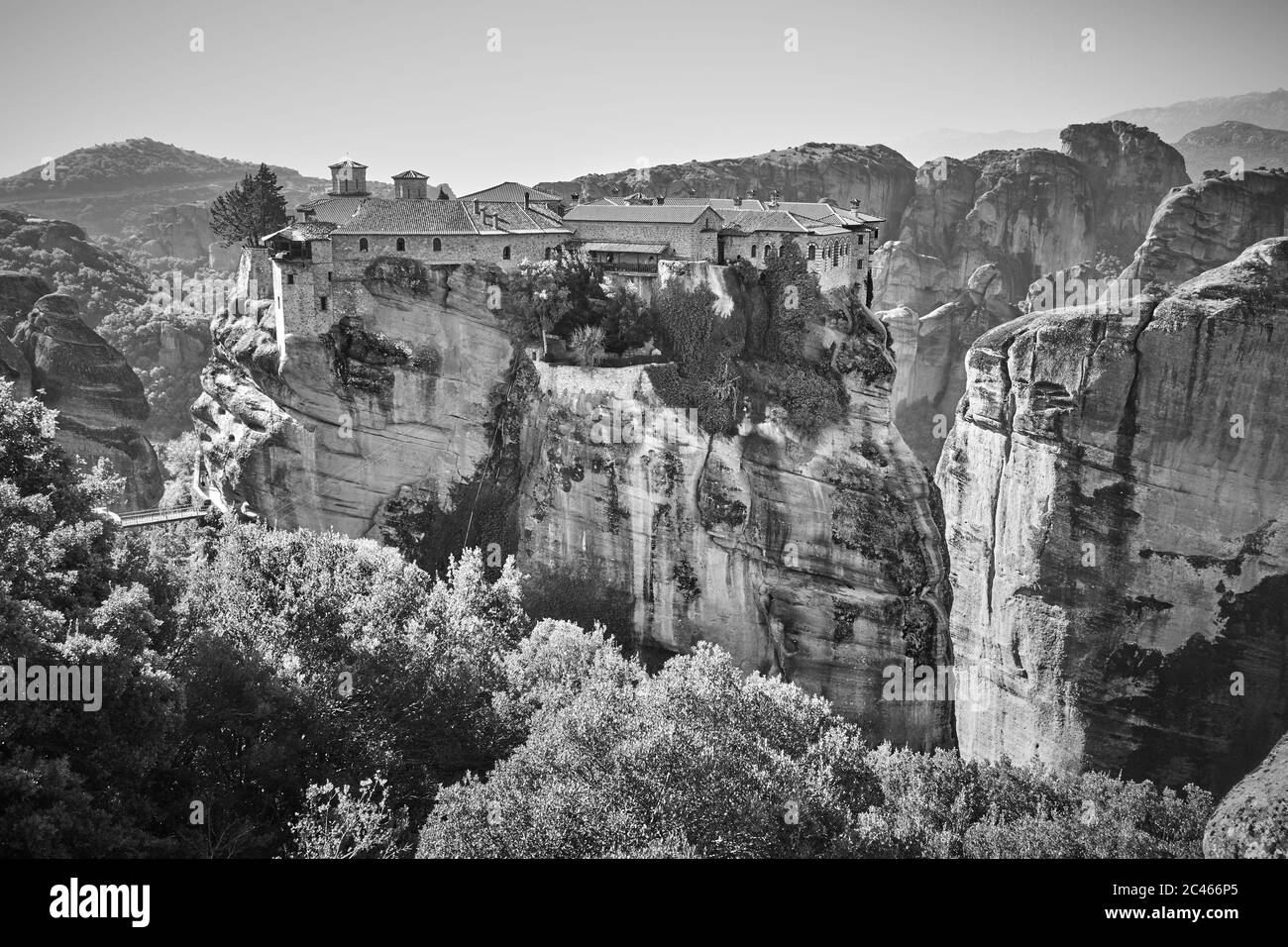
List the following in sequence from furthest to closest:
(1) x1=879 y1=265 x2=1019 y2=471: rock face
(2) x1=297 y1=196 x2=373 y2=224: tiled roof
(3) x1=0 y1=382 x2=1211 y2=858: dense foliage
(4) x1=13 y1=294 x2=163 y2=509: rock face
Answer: (1) x1=879 y1=265 x2=1019 y2=471: rock face < (4) x1=13 y1=294 x2=163 y2=509: rock face < (2) x1=297 y1=196 x2=373 y2=224: tiled roof < (3) x1=0 y1=382 x2=1211 y2=858: dense foliage

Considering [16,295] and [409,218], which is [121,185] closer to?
[16,295]

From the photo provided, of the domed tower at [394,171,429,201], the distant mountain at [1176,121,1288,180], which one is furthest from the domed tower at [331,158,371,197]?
the distant mountain at [1176,121,1288,180]

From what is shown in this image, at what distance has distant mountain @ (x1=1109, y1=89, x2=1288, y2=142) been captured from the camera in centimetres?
7944

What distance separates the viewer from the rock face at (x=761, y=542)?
1281 inches

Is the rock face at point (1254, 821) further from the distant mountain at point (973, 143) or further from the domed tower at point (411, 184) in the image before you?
the distant mountain at point (973, 143)

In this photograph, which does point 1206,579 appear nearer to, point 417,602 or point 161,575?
point 417,602

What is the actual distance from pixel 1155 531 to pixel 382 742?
24899mm

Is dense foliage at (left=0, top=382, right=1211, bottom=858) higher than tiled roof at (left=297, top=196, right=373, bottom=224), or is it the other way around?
tiled roof at (left=297, top=196, right=373, bottom=224)

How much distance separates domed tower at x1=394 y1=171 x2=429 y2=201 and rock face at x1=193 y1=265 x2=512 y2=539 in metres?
6.15

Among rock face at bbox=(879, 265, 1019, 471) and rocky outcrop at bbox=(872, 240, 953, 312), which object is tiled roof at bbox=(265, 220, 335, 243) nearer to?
rock face at bbox=(879, 265, 1019, 471)

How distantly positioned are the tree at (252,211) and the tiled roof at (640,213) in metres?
10.00

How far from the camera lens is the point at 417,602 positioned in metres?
25.5

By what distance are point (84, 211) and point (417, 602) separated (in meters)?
107

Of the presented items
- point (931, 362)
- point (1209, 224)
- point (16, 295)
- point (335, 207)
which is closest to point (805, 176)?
point (931, 362)
